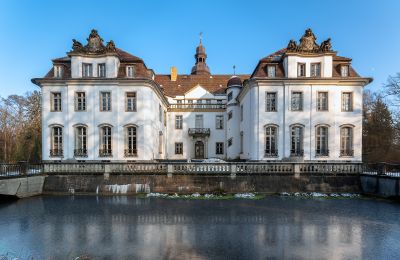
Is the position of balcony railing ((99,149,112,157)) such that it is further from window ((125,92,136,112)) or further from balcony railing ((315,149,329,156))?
balcony railing ((315,149,329,156))

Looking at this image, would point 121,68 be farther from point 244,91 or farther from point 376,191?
point 376,191

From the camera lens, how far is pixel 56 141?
72.9 ft

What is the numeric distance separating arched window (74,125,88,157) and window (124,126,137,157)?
12.0 feet

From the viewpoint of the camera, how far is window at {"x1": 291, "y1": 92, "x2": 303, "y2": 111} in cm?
2241

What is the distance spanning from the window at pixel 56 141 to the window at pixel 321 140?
23.0 m

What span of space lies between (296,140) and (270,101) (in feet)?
13.9

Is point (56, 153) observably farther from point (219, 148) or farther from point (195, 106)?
point (219, 148)

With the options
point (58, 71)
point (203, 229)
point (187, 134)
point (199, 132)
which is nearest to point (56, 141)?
point (58, 71)

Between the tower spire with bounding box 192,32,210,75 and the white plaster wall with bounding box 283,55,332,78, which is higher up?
the tower spire with bounding box 192,32,210,75

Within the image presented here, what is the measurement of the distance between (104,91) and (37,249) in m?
16.9

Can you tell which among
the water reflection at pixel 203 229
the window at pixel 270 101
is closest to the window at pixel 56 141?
the water reflection at pixel 203 229

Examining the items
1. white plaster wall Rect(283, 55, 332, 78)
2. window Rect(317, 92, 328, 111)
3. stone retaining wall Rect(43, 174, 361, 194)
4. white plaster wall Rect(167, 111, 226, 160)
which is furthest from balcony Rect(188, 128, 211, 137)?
stone retaining wall Rect(43, 174, 361, 194)

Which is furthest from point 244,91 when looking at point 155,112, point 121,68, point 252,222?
point 252,222

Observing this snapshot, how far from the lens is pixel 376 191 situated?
49.8ft
